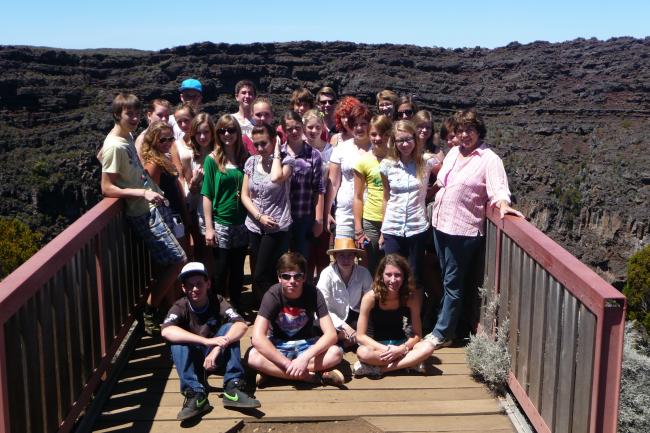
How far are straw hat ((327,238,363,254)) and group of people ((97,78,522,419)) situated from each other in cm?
1

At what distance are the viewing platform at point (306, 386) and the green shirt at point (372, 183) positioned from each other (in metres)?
0.78

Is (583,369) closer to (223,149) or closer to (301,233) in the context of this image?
(301,233)

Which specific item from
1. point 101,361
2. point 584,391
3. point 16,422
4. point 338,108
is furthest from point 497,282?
point 16,422

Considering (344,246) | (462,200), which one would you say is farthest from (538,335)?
(344,246)

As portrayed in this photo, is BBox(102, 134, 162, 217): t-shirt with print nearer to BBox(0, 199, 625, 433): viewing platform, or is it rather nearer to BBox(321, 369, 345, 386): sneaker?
BBox(0, 199, 625, 433): viewing platform

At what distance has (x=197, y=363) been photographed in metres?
4.08

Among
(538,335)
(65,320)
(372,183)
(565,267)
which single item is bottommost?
(538,335)

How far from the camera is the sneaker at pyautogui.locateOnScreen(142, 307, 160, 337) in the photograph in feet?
16.6

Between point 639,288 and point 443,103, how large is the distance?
4557 cm

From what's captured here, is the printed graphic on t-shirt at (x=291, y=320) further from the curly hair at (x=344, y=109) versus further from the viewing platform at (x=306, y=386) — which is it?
the curly hair at (x=344, y=109)

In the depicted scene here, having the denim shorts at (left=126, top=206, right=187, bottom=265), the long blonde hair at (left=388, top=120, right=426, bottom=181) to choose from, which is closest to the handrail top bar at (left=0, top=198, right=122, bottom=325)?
the denim shorts at (left=126, top=206, right=187, bottom=265)

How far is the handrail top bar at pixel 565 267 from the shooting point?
2.78 metres

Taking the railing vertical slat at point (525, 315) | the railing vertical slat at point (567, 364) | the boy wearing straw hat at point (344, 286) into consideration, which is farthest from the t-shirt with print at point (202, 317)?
the railing vertical slat at point (567, 364)

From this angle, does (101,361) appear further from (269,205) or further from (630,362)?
(630,362)
